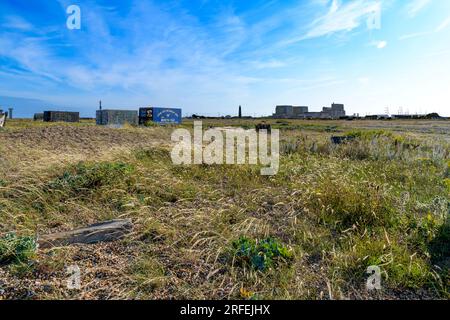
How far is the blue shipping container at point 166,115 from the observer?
39684 mm

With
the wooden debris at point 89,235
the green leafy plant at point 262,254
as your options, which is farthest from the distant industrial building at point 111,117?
the green leafy plant at point 262,254

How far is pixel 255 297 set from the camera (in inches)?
97.6

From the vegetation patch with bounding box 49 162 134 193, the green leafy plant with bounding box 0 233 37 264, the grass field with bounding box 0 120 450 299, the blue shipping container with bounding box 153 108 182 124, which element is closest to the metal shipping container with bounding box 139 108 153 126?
the blue shipping container with bounding box 153 108 182 124

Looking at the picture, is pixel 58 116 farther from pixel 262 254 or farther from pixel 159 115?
pixel 262 254

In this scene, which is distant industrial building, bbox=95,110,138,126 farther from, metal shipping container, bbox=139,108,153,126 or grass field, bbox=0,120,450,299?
grass field, bbox=0,120,450,299

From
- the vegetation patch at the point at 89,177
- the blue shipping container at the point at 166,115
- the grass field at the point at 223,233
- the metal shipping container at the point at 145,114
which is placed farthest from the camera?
the blue shipping container at the point at 166,115

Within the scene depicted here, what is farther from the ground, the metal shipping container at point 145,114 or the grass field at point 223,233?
the metal shipping container at point 145,114

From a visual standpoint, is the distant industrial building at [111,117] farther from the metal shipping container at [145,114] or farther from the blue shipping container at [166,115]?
the blue shipping container at [166,115]

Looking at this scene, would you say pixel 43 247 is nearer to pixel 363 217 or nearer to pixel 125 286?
pixel 125 286

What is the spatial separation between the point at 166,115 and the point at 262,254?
3941cm

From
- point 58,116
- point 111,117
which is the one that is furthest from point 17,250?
point 58,116

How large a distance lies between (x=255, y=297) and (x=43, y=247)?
2.46 metres

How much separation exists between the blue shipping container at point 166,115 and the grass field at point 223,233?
110 feet

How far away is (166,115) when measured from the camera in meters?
40.8
